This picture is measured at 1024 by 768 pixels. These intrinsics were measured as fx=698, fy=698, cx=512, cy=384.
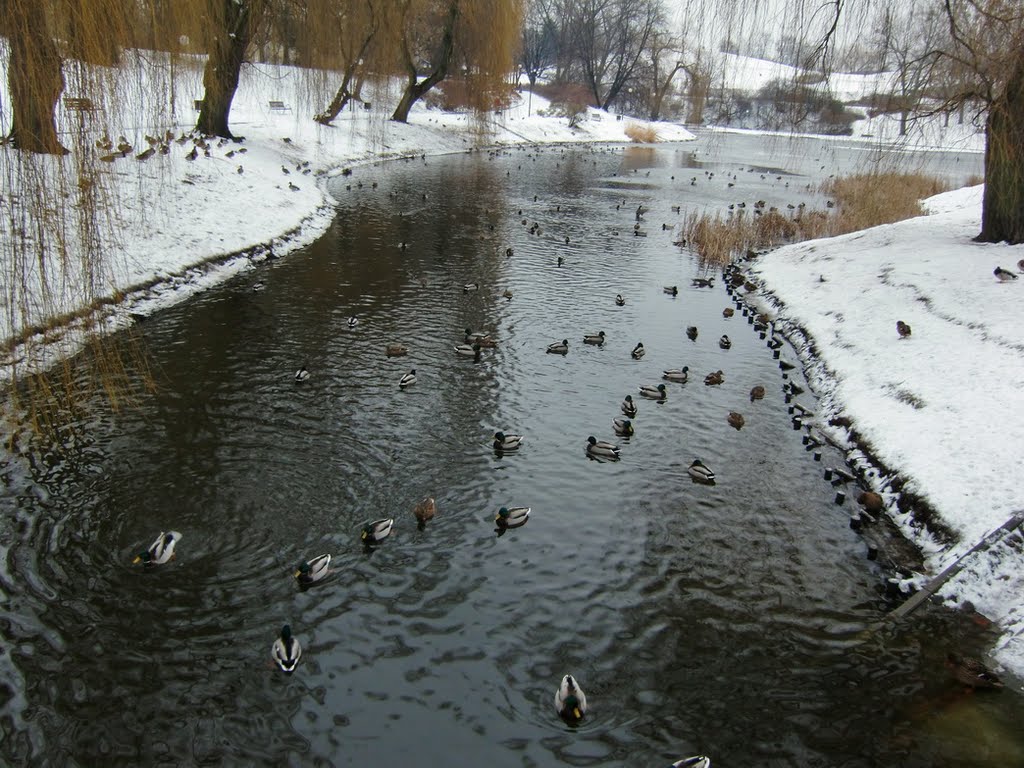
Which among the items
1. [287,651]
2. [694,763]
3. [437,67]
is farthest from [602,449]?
[437,67]

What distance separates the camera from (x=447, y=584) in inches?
303

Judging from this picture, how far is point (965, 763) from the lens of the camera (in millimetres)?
5773

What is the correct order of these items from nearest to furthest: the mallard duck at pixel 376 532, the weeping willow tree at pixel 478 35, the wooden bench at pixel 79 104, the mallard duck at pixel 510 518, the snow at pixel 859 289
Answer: the wooden bench at pixel 79 104 < the snow at pixel 859 289 < the mallard duck at pixel 376 532 < the mallard duck at pixel 510 518 < the weeping willow tree at pixel 478 35

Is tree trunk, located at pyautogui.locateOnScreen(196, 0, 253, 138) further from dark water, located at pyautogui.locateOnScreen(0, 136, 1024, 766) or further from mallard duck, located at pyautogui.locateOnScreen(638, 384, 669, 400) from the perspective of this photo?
mallard duck, located at pyautogui.locateOnScreen(638, 384, 669, 400)

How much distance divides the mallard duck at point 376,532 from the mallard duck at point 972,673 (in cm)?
602

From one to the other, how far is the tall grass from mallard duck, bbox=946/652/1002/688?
18.9 metres

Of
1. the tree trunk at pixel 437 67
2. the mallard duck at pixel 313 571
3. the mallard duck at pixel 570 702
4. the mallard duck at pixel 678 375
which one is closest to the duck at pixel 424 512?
the mallard duck at pixel 313 571

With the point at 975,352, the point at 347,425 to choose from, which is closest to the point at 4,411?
the point at 347,425

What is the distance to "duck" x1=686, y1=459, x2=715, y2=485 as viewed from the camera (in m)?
9.99

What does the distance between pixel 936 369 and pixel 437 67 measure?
3874cm

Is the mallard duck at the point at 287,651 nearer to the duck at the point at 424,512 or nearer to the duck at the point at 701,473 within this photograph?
the duck at the point at 424,512

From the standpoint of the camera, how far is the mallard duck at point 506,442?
1063 centimetres

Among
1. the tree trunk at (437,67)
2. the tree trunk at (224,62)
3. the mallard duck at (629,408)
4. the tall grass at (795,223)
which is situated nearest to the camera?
the mallard duck at (629,408)

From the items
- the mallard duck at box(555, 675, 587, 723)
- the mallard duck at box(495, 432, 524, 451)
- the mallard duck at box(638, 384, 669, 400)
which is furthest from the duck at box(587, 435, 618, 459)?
the mallard duck at box(555, 675, 587, 723)
